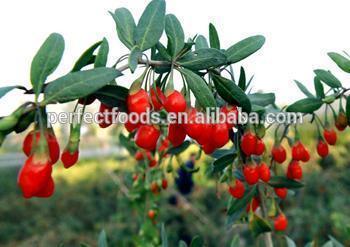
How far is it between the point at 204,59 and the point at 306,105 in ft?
1.32

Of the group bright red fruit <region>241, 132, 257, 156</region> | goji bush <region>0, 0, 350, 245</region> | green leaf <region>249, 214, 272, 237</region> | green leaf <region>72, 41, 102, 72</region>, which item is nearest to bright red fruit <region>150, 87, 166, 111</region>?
goji bush <region>0, 0, 350, 245</region>

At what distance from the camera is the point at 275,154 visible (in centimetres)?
109

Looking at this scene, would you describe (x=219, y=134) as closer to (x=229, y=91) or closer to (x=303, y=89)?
(x=229, y=91)

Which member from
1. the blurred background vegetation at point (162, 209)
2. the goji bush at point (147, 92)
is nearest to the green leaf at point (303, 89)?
the goji bush at point (147, 92)

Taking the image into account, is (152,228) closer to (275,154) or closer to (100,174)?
(275,154)

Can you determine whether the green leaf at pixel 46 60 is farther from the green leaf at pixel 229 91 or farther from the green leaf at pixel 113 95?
the green leaf at pixel 229 91

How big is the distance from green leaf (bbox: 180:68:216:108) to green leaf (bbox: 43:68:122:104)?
14 cm

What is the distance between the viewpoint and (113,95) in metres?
0.65

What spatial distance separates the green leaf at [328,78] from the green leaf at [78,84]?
0.58 meters

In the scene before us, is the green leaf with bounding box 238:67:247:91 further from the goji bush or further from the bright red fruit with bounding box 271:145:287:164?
the bright red fruit with bounding box 271:145:287:164

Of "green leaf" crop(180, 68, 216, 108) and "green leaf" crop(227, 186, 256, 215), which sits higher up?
"green leaf" crop(180, 68, 216, 108)

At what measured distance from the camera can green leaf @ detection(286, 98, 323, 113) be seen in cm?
98

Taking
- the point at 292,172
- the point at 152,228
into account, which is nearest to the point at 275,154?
the point at 292,172

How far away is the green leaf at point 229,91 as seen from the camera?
715mm
